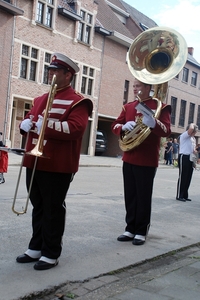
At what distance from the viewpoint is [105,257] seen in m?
4.66

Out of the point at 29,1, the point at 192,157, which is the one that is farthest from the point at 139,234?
the point at 29,1

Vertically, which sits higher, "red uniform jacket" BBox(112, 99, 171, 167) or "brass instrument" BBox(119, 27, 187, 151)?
"brass instrument" BBox(119, 27, 187, 151)

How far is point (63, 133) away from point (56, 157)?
253 millimetres

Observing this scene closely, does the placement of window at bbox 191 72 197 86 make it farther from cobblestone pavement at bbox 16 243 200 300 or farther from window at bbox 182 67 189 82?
cobblestone pavement at bbox 16 243 200 300

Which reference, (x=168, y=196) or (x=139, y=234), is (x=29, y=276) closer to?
(x=139, y=234)

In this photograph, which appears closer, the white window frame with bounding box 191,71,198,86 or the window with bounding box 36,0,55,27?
the window with bounding box 36,0,55,27

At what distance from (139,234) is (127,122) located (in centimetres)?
137

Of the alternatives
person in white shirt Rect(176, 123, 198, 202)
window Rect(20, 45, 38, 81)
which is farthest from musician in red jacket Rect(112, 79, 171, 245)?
window Rect(20, 45, 38, 81)

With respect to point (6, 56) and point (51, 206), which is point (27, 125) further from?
point (6, 56)

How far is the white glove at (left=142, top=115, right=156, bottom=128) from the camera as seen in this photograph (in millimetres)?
4859

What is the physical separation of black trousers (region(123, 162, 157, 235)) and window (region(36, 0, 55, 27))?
2288cm

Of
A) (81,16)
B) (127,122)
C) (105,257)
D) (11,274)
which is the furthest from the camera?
(81,16)

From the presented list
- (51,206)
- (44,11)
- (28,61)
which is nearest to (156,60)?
(51,206)

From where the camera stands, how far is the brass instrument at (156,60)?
17.4 feet
